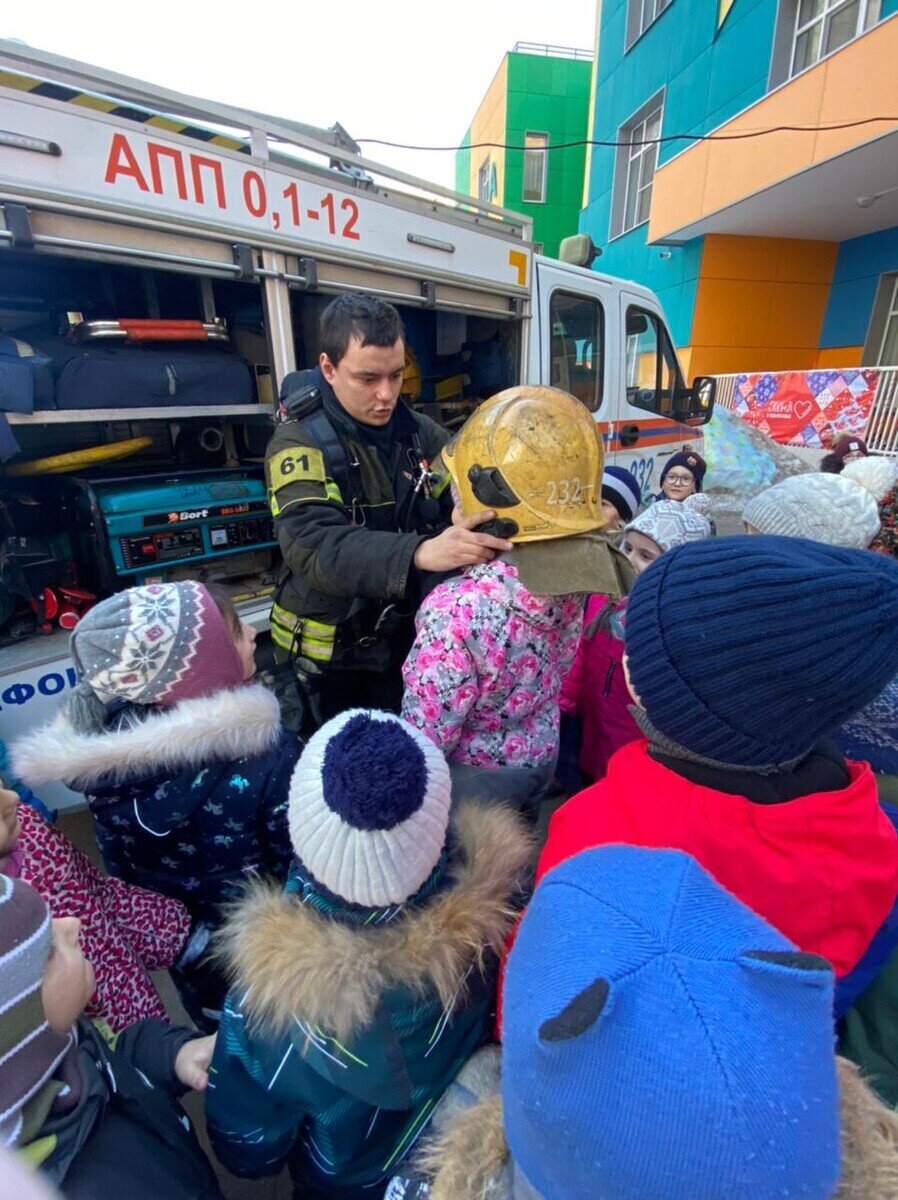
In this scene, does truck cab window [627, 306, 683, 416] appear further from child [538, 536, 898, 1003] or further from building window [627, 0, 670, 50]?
building window [627, 0, 670, 50]

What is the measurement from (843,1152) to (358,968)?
1.92ft

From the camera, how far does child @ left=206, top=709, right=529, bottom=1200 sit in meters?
0.83

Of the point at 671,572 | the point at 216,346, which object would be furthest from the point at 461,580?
the point at 216,346

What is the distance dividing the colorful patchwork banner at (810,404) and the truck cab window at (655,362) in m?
6.11

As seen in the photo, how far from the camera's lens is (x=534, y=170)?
64.7 ft

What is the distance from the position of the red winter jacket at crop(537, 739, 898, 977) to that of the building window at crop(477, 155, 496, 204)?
24.4 m

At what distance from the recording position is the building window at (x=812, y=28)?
9.11 metres

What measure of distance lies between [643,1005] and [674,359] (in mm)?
5492

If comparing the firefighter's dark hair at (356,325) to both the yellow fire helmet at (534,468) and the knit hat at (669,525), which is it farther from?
the knit hat at (669,525)

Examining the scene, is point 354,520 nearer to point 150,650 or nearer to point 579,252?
point 150,650

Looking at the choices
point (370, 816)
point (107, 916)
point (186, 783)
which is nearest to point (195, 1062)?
point (107, 916)

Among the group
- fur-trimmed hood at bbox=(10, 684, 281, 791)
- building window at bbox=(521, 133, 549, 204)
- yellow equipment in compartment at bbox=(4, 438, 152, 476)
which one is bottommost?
fur-trimmed hood at bbox=(10, 684, 281, 791)

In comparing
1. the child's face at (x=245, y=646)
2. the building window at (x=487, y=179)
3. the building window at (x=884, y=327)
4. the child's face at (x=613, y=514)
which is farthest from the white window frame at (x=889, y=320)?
the building window at (x=487, y=179)

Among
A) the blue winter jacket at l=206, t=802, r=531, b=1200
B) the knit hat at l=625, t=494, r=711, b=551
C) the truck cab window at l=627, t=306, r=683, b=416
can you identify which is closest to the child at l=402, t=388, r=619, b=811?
the blue winter jacket at l=206, t=802, r=531, b=1200
